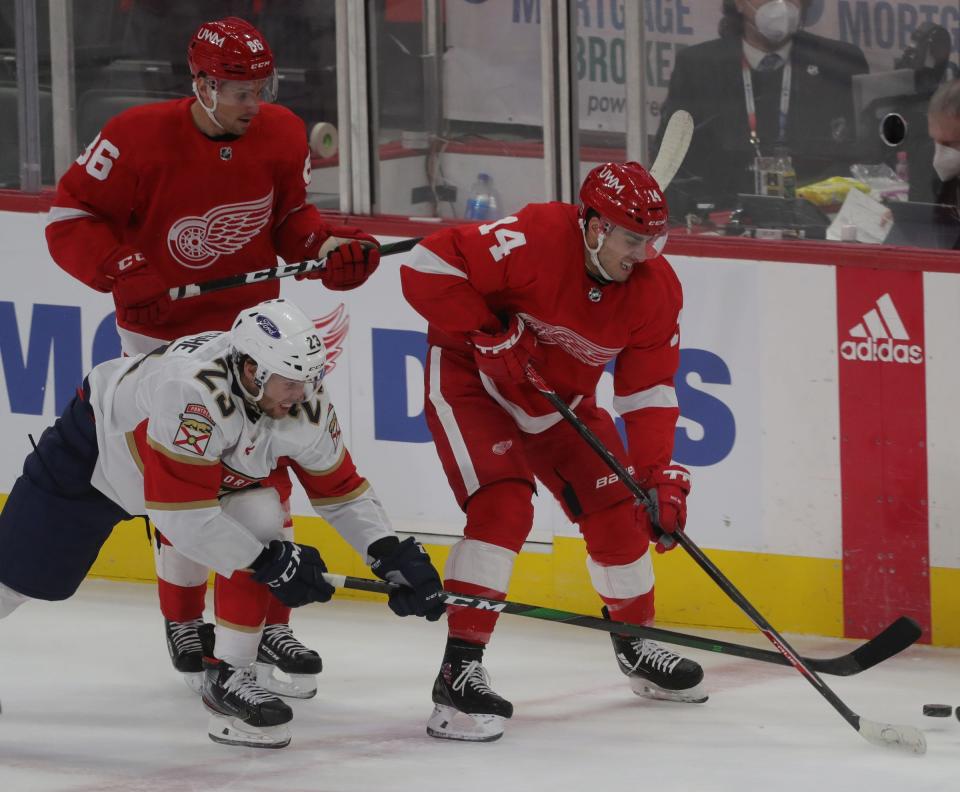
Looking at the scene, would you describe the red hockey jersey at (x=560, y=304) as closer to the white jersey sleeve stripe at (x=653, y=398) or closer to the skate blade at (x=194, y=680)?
the white jersey sleeve stripe at (x=653, y=398)

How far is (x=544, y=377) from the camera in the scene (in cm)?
402

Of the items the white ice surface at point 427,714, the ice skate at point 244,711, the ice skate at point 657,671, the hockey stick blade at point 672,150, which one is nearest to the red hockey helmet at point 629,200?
the hockey stick blade at point 672,150

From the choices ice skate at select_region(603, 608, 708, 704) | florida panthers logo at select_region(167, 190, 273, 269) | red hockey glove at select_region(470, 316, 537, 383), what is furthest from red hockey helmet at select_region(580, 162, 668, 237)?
ice skate at select_region(603, 608, 708, 704)

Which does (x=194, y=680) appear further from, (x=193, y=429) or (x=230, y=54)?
(x=230, y=54)

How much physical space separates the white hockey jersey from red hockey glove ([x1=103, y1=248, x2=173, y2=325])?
19 cm

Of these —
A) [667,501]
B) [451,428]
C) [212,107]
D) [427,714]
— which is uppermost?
[212,107]

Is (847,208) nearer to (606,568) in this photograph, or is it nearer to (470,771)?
(606,568)

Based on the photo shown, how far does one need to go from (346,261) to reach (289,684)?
968mm

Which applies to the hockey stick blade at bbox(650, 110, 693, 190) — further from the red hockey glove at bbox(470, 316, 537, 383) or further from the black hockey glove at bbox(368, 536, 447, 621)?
the black hockey glove at bbox(368, 536, 447, 621)

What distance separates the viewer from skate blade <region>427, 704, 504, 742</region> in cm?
383

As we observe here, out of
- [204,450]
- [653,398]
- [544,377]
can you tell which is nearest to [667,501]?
[653,398]

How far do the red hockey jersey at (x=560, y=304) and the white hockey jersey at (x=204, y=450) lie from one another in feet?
1.25

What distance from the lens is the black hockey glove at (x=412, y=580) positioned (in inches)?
143

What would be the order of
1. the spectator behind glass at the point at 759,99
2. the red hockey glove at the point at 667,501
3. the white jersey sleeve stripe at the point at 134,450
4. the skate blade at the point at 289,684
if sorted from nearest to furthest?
the white jersey sleeve stripe at the point at 134,450
the red hockey glove at the point at 667,501
the skate blade at the point at 289,684
the spectator behind glass at the point at 759,99
